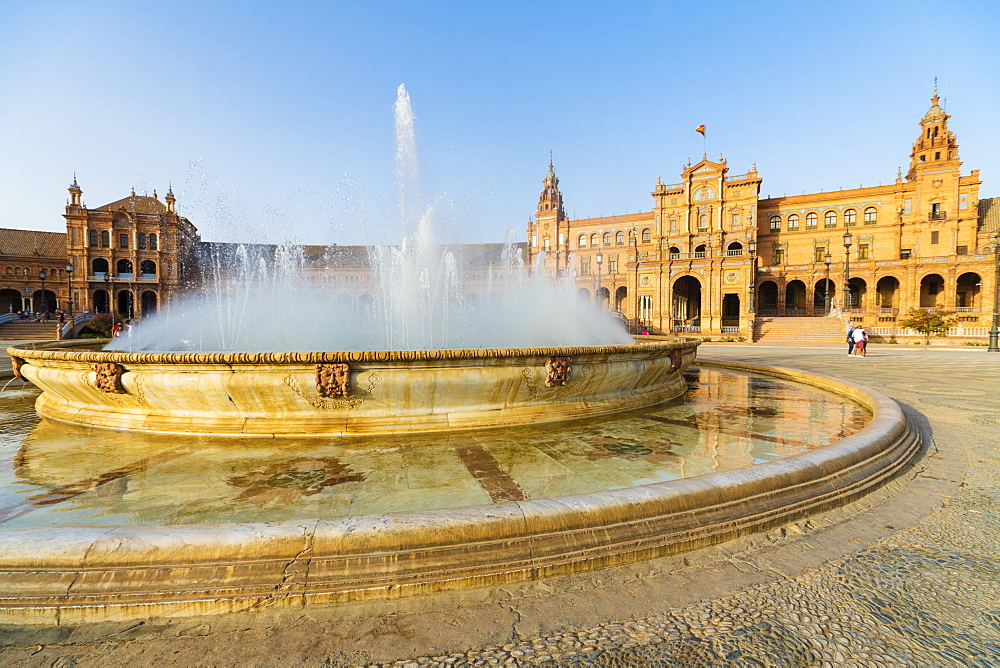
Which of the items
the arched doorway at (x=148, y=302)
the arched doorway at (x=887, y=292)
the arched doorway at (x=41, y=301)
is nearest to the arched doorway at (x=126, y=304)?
the arched doorway at (x=148, y=302)

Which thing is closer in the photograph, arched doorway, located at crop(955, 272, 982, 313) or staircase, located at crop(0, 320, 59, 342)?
staircase, located at crop(0, 320, 59, 342)

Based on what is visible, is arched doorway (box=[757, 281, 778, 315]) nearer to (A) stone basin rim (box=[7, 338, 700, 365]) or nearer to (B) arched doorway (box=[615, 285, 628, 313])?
(B) arched doorway (box=[615, 285, 628, 313])

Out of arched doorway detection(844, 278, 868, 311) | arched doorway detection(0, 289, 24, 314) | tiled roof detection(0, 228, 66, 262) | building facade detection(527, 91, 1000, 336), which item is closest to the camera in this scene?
building facade detection(527, 91, 1000, 336)

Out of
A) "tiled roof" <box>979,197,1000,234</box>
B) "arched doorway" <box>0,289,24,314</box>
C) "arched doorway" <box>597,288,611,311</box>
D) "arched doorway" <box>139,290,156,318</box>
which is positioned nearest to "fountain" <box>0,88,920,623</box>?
Result: "arched doorway" <box>597,288,611,311</box>

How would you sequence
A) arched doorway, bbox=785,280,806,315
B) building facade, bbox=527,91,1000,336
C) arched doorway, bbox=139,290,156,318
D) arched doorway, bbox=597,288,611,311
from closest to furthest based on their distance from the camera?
building facade, bbox=527,91,1000,336
arched doorway, bbox=785,280,806,315
arched doorway, bbox=139,290,156,318
arched doorway, bbox=597,288,611,311

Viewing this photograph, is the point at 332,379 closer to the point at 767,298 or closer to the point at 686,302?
the point at 686,302

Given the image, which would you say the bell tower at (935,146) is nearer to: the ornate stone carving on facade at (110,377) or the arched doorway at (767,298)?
the arched doorway at (767,298)

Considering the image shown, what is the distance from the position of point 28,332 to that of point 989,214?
85.1 metres

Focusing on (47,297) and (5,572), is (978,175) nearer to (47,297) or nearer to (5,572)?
(5,572)

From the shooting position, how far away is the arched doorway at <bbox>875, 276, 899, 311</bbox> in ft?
136

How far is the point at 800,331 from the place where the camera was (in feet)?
101

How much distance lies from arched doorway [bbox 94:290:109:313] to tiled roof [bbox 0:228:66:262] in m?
8.66

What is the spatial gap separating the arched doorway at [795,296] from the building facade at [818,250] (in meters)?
0.11

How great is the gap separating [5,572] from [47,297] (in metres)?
72.0
